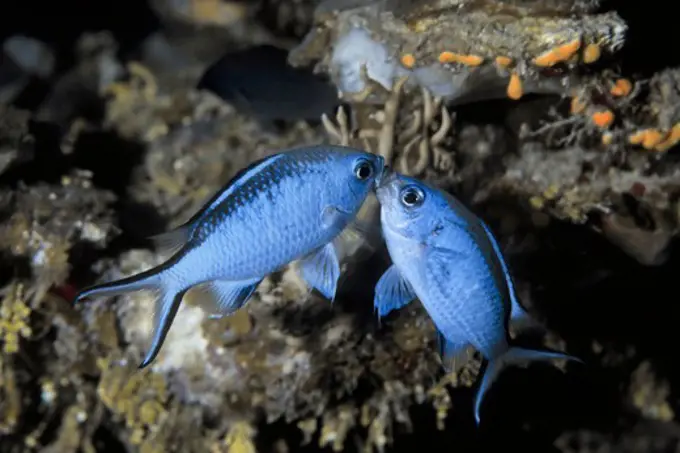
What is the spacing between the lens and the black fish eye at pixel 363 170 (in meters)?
1.87

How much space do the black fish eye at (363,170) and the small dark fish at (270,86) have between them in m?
1.89

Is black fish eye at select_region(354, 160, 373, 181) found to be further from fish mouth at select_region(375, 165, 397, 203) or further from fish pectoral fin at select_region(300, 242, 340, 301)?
fish pectoral fin at select_region(300, 242, 340, 301)

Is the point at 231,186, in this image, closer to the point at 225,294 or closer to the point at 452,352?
the point at 225,294

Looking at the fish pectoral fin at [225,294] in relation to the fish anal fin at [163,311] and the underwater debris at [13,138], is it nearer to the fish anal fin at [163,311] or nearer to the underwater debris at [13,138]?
the fish anal fin at [163,311]

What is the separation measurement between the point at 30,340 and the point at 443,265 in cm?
274

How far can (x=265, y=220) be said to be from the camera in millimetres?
1813

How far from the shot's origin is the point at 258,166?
182cm

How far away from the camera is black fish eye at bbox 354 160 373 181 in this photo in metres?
1.87

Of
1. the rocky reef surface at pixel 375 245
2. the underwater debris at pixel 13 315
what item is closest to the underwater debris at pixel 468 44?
the rocky reef surface at pixel 375 245

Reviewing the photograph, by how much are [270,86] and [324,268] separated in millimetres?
2149

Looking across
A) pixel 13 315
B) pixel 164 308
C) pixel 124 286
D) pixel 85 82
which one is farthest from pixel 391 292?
pixel 85 82

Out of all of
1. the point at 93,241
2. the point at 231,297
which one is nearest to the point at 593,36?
the point at 231,297

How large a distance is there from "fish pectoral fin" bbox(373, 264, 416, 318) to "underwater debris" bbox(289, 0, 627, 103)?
136 cm

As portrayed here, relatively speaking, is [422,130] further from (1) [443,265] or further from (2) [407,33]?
(1) [443,265]
